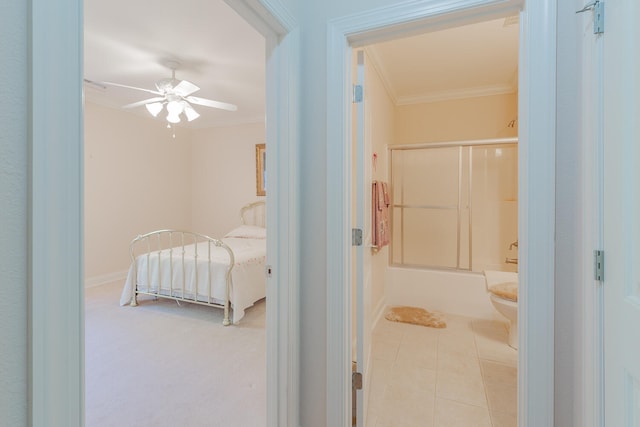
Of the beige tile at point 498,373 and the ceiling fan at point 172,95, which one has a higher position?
the ceiling fan at point 172,95

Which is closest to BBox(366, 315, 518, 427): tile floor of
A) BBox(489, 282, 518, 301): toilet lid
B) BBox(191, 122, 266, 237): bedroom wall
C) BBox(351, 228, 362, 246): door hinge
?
BBox(489, 282, 518, 301): toilet lid

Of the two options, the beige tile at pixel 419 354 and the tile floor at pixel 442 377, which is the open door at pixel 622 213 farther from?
the beige tile at pixel 419 354

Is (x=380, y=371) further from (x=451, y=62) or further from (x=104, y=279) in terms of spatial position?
(x=104, y=279)

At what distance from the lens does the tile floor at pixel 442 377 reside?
Answer: 1.69m

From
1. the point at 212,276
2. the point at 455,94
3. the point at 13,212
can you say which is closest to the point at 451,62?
the point at 455,94

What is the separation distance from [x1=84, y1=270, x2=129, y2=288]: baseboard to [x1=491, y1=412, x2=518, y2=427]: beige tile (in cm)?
472

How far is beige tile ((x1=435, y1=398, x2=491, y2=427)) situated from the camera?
1630 mm

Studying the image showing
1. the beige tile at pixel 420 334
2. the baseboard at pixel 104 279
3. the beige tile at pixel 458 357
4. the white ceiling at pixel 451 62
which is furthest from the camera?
the baseboard at pixel 104 279

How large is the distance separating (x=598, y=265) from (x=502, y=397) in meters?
1.41

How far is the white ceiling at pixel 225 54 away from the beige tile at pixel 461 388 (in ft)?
8.47

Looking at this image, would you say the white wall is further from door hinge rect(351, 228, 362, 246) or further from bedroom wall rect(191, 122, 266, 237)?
bedroom wall rect(191, 122, 266, 237)

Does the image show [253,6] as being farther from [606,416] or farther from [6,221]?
[606,416]

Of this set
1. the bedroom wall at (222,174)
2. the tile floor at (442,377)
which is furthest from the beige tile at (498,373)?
the bedroom wall at (222,174)

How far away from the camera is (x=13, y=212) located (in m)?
0.53
